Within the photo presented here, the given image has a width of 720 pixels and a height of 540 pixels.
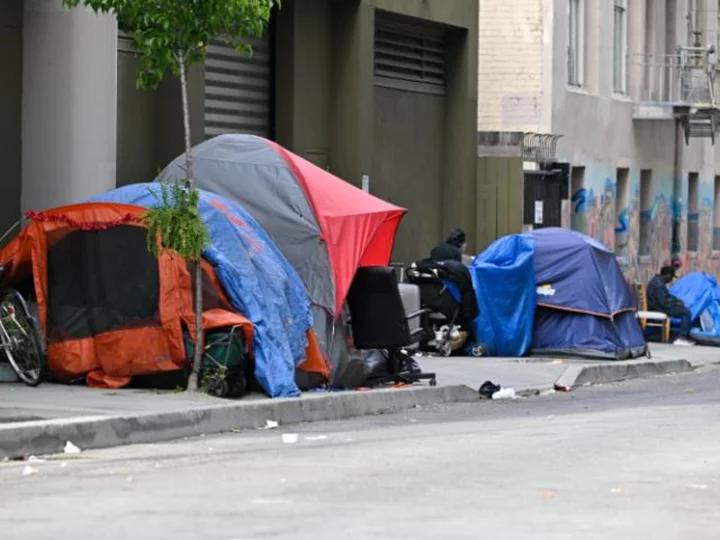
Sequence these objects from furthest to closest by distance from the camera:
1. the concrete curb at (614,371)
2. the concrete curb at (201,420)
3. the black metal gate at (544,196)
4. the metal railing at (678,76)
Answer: the metal railing at (678,76)
the black metal gate at (544,196)
the concrete curb at (614,371)
the concrete curb at (201,420)

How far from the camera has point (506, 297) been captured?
80.1 feet

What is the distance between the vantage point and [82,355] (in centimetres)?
1662

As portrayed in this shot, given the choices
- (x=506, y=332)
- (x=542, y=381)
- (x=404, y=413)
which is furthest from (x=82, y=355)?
(x=506, y=332)

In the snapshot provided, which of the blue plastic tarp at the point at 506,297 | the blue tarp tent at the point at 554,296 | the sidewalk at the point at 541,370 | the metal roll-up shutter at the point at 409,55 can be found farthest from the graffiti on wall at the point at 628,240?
the blue plastic tarp at the point at 506,297

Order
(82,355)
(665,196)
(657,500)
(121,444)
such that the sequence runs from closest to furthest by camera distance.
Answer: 1. (657,500)
2. (121,444)
3. (82,355)
4. (665,196)

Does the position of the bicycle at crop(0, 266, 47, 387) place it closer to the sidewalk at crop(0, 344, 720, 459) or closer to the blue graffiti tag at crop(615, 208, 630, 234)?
the sidewalk at crop(0, 344, 720, 459)

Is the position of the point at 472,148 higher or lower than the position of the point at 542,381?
higher

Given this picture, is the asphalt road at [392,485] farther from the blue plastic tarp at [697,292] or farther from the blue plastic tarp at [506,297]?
the blue plastic tarp at [697,292]

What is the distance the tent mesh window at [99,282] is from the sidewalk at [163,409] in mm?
594

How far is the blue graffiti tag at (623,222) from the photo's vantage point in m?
37.9

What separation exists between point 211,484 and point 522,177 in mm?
21148

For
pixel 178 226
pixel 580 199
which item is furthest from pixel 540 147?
pixel 178 226

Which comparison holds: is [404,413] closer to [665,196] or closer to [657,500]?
[657,500]

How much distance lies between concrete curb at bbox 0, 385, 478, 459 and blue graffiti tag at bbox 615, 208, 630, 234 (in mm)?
19589
